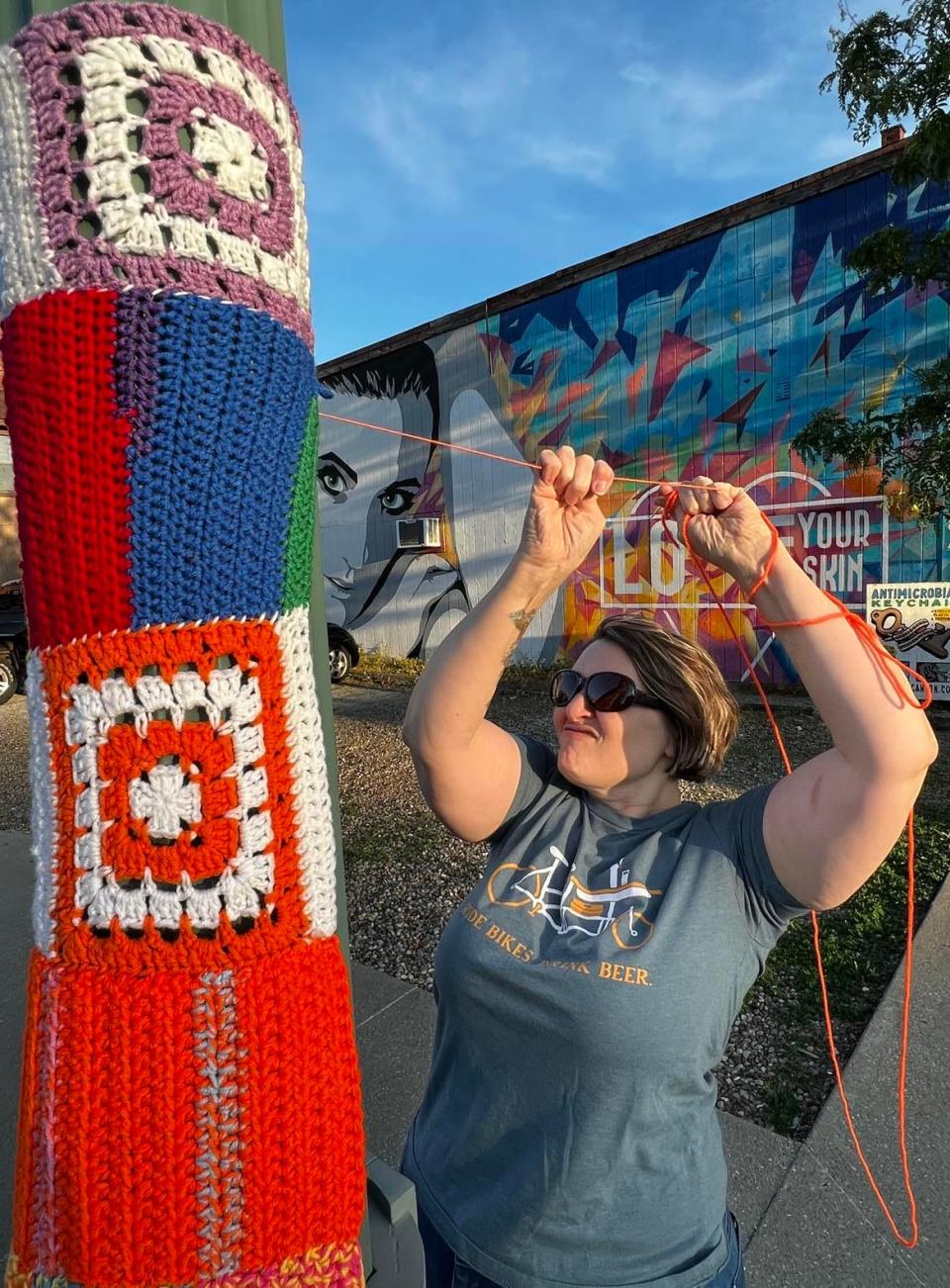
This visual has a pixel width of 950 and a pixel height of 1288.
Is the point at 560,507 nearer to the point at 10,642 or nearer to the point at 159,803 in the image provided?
the point at 159,803

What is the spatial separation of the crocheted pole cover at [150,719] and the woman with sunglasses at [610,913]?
0.59 metres

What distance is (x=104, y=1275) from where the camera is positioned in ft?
2.46

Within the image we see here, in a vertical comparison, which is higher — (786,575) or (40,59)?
(40,59)

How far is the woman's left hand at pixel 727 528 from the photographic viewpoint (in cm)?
146

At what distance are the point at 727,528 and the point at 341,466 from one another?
42.0 feet

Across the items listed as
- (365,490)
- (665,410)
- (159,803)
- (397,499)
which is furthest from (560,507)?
(365,490)

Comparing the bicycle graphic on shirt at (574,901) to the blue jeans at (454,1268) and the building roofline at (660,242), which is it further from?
the building roofline at (660,242)

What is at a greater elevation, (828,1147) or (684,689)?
(684,689)

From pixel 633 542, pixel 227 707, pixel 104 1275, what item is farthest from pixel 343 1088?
pixel 633 542

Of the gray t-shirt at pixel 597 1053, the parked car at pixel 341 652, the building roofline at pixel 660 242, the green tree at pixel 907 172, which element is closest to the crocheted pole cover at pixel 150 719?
the gray t-shirt at pixel 597 1053

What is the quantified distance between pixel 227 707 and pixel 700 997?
0.98 m

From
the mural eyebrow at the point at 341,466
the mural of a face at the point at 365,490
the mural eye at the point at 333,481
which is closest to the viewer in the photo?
the mural of a face at the point at 365,490

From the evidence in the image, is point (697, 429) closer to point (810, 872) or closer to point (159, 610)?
point (810, 872)

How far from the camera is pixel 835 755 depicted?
136 cm
